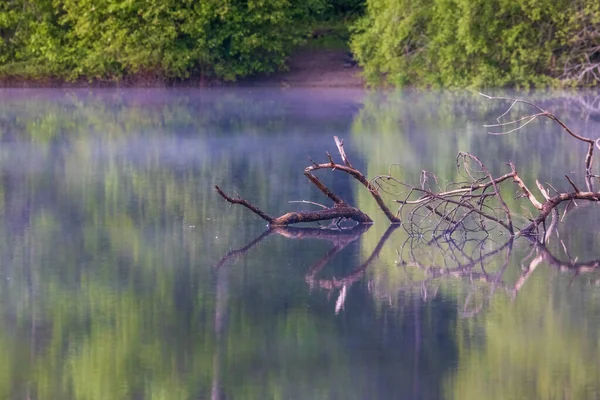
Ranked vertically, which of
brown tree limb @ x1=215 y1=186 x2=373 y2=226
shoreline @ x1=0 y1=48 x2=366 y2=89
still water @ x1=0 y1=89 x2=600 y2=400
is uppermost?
shoreline @ x1=0 y1=48 x2=366 y2=89

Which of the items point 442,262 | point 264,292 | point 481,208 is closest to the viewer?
point 264,292

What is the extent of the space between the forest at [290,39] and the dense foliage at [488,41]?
32 mm

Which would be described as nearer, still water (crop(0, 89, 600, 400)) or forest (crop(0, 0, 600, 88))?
still water (crop(0, 89, 600, 400))

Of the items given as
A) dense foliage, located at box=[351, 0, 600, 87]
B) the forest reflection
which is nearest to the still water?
the forest reflection

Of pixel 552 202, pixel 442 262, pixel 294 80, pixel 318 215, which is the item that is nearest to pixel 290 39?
pixel 294 80

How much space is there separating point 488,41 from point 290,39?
20.2 feet

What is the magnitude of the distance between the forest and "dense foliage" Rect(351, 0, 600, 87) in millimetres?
32

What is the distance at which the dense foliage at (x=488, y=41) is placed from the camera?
27.7 metres

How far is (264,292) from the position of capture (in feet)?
24.8

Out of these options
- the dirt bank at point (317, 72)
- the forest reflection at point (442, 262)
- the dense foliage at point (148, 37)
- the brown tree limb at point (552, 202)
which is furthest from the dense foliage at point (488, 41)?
the forest reflection at point (442, 262)

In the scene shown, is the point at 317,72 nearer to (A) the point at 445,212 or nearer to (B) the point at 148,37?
(B) the point at 148,37

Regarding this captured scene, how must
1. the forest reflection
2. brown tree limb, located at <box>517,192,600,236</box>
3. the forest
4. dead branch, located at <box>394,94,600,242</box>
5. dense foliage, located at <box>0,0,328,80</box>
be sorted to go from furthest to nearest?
1. dense foliage, located at <box>0,0,328,80</box>
2. the forest
3. dead branch, located at <box>394,94,600,242</box>
4. brown tree limb, located at <box>517,192,600,236</box>
5. the forest reflection

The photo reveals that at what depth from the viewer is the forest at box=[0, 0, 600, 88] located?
1106 inches

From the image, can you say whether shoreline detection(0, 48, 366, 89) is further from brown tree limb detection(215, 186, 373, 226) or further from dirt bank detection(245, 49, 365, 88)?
brown tree limb detection(215, 186, 373, 226)
